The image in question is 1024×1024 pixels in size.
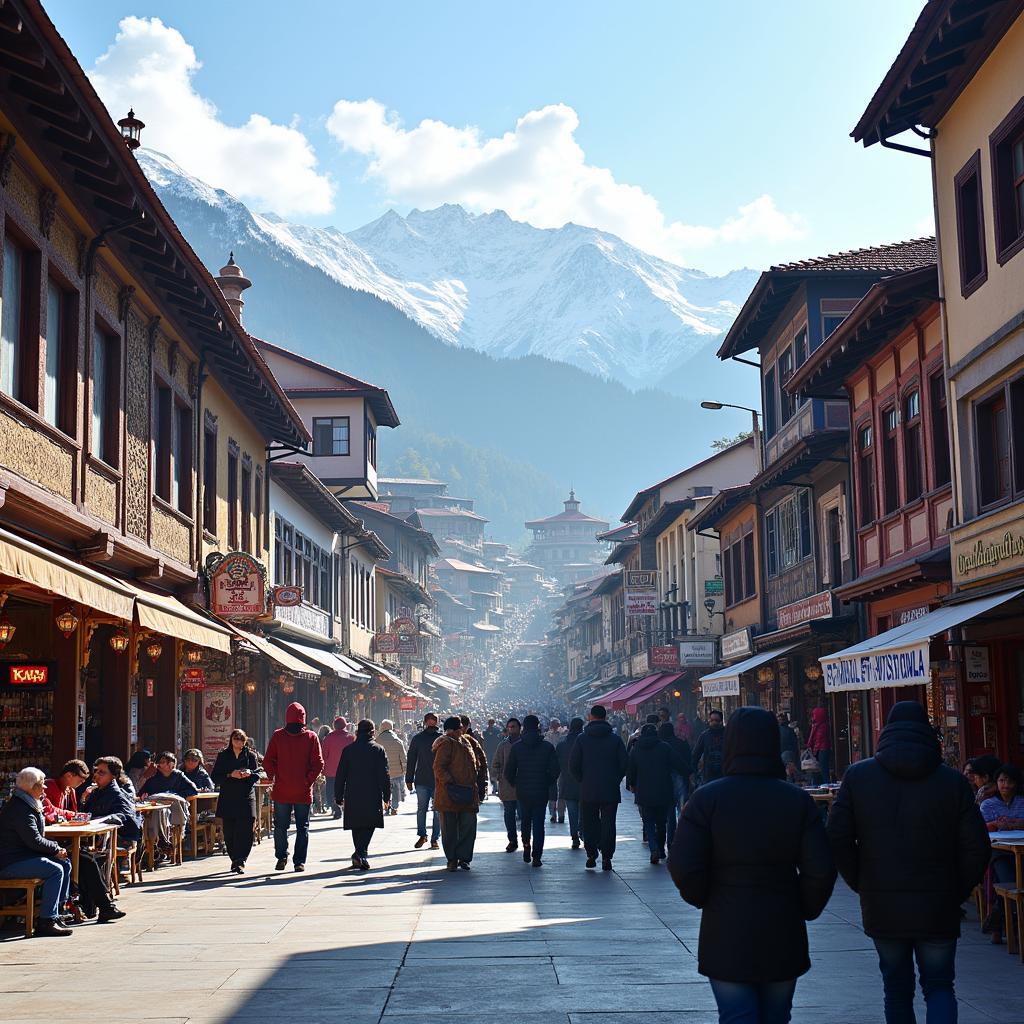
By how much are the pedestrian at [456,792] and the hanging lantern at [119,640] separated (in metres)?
3.79

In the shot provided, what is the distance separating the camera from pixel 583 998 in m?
8.70

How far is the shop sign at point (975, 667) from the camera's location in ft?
57.5

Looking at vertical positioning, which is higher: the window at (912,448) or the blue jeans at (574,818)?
the window at (912,448)

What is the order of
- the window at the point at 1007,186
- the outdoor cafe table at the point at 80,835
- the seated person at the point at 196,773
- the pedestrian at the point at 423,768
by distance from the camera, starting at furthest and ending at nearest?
the pedestrian at the point at 423,768 → the seated person at the point at 196,773 → the window at the point at 1007,186 → the outdoor cafe table at the point at 80,835

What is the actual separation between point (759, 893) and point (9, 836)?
7.59 metres

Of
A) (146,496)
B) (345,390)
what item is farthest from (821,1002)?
(345,390)

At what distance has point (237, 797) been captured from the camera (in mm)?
17281

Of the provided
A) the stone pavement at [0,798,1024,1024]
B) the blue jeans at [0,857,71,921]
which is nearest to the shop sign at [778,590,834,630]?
the stone pavement at [0,798,1024,1024]

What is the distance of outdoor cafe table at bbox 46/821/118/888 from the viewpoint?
12289 mm

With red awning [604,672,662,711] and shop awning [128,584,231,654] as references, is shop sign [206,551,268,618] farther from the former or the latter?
red awning [604,672,662,711]

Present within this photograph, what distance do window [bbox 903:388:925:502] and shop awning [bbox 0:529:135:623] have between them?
1147 centimetres

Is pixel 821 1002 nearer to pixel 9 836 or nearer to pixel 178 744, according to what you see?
pixel 9 836

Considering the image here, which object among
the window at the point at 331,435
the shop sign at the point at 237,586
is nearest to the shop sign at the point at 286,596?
the shop sign at the point at 237,586

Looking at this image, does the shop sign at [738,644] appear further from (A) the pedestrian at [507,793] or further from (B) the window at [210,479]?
(A) the pedestrian at [507,793]
